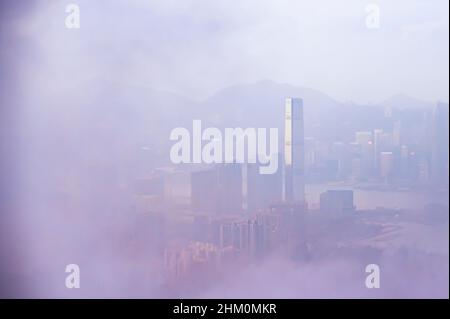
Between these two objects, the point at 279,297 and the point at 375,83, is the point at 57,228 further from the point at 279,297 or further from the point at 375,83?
the point at 375,83

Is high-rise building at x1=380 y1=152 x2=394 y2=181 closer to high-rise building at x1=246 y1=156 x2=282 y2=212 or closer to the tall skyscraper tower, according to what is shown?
the tall skyscraper tower

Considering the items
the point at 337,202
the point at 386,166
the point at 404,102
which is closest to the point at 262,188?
the point at 337,202

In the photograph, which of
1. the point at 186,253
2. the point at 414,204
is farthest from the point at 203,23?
the point at 414,204

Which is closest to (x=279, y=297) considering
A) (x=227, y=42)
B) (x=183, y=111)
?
(x=183, y=111)

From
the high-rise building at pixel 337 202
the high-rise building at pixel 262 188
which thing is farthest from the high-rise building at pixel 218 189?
the high-rise building at pixel 337 202

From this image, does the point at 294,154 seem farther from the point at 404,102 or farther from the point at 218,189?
the point at 404,102

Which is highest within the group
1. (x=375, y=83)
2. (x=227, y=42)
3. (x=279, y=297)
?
(x=227, y=42)

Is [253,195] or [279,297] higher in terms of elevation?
[253,195]

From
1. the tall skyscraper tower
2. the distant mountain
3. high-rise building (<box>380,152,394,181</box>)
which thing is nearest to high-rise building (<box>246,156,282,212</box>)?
the tall skyscraper tower

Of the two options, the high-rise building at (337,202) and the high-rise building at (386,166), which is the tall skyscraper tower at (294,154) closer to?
the high-rise building at (337,202)
